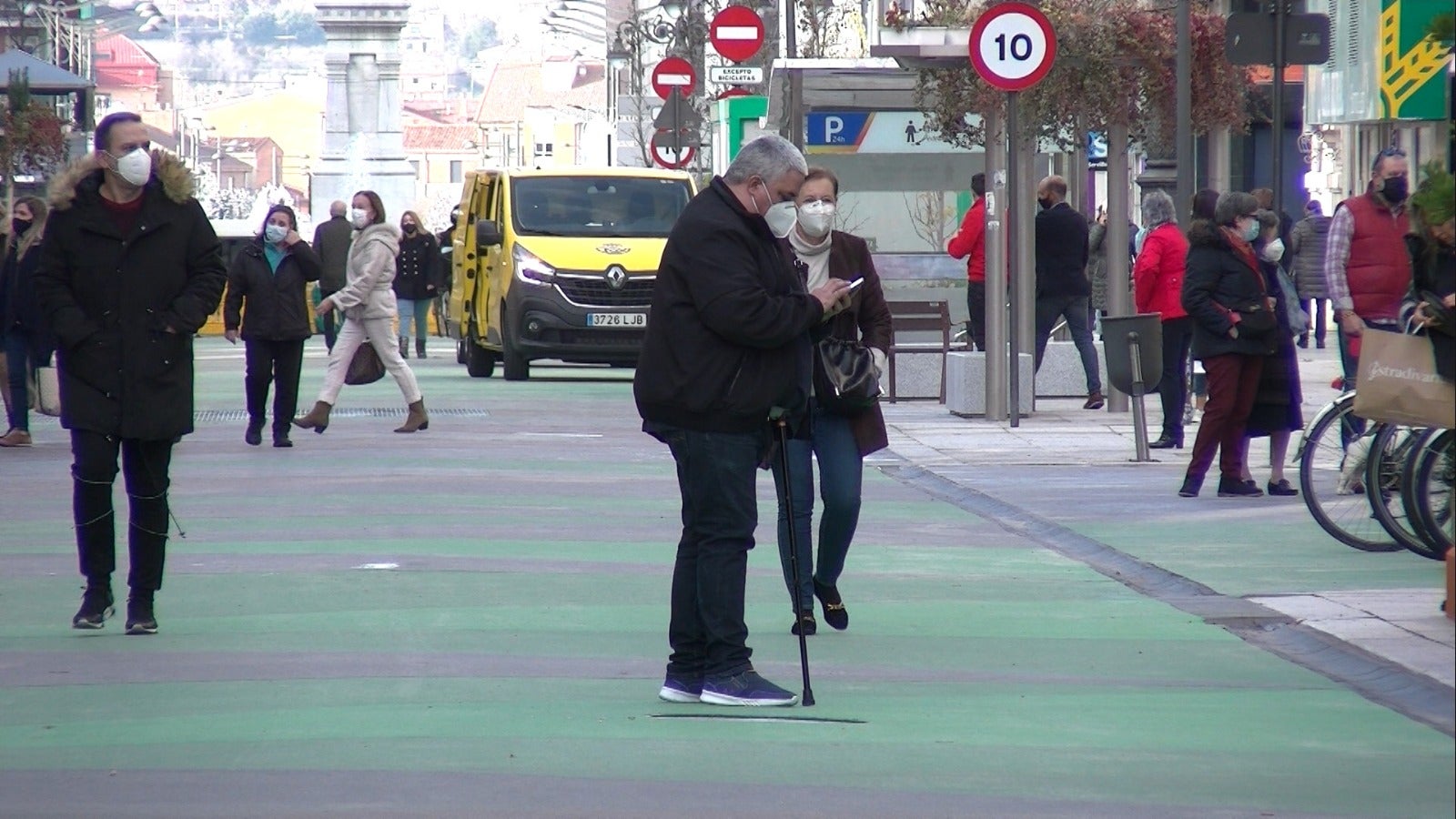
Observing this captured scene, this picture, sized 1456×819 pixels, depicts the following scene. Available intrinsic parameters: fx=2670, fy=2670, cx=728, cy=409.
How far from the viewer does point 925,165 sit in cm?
2662

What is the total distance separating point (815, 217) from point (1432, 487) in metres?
3.26

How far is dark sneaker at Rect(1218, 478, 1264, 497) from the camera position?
14.3 m

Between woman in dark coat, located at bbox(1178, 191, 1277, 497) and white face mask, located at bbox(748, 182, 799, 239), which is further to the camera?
woman in dark coat, located at bbox(1178, 191, 1277, 497)

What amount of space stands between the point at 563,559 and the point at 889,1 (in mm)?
11372

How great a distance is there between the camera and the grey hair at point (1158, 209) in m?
17.9

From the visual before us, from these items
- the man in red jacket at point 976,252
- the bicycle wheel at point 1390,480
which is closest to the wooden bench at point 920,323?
the man in red jacket at point 976,252

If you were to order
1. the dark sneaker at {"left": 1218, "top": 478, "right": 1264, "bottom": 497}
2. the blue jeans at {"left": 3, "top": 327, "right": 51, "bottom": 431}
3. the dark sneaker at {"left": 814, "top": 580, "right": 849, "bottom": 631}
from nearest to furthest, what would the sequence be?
1. the dark sneaker at {"left": 814, "top": 580, "right": 849, "bottom": 631}
2. the dark sneaker at {"left": 1218, "top": 478, "right": 1264, "bottom": 497}
3. the blue jeans at {"left": 3, "top": 327, "right": 51, "bottom": 431}

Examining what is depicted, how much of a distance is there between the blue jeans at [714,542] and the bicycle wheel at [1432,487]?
12.8 feet

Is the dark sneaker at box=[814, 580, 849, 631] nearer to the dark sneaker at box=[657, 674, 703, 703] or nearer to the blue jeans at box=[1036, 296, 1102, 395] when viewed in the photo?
the dark sneaker at box=[657, 674, 703, 703]

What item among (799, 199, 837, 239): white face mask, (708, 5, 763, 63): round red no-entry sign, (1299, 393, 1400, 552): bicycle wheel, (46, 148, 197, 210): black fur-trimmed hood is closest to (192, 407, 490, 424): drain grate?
(708, 5, 763, 63): round red no-entry sign

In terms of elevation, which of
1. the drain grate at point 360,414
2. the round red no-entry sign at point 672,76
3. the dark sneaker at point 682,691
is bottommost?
the drain grate at point 360,414

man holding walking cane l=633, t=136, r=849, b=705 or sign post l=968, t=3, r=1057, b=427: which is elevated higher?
sign post l=968, t=3, r=1057, b=427

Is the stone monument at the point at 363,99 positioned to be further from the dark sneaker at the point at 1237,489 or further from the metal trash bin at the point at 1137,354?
the dark sneaker at the point at 1237,489

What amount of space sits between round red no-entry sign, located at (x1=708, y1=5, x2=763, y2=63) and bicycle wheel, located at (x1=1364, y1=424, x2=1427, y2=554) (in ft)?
67.5
